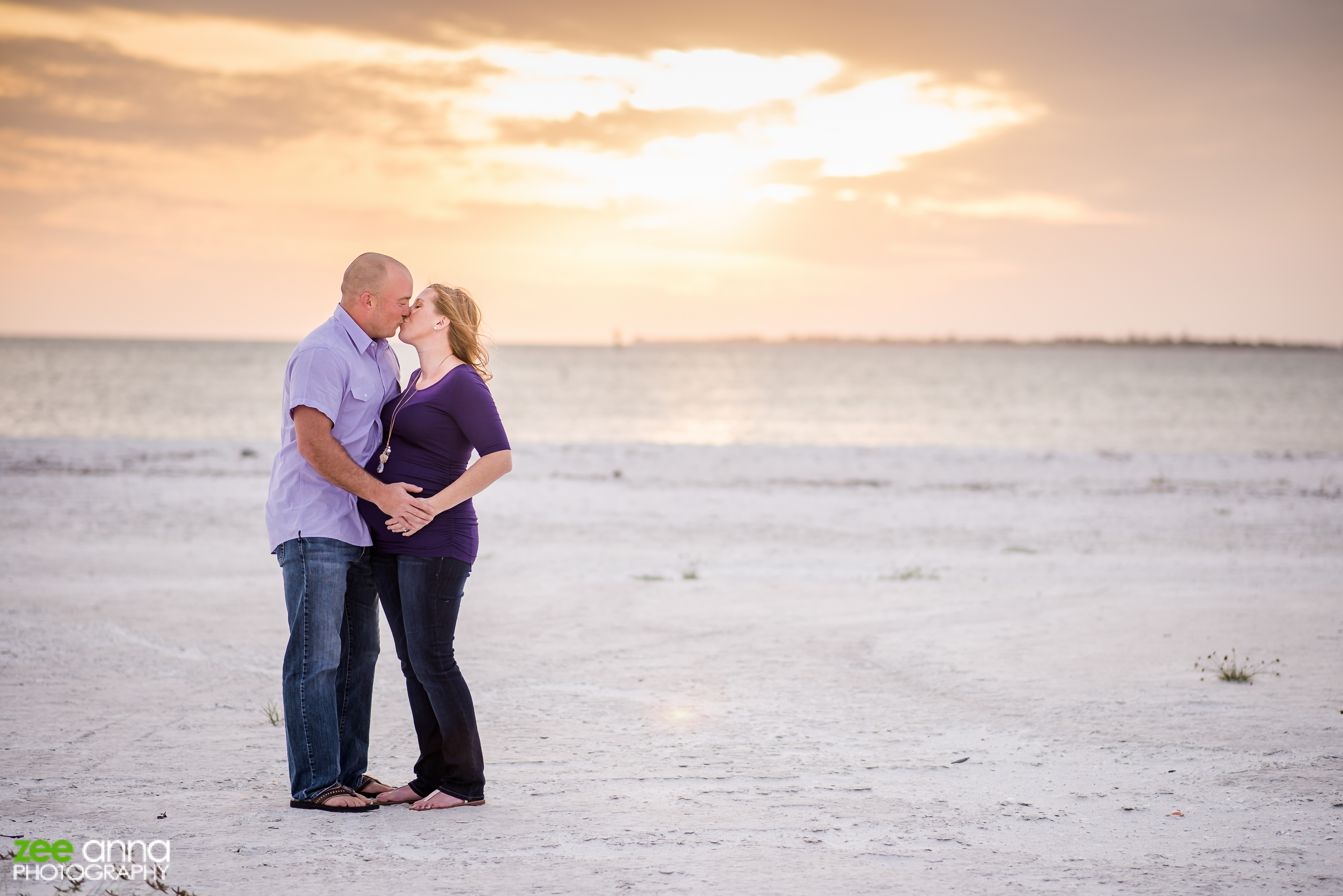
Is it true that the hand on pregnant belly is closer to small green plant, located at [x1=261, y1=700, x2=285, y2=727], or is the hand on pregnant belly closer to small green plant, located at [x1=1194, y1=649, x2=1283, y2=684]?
small green plant, located at [x1=261, y1=700, x2=285, y2=727]

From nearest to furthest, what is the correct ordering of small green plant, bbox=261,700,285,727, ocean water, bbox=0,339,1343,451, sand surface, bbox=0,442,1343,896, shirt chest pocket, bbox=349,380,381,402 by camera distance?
sand surface, bbox=0,442,1343,896 → shirt chest pocket, bbox=349,380,381,402 → small green plant, bbox=261,700,285,727 → ocean water, bbox=0,339,1343,451

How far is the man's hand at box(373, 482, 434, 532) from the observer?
4316 mm

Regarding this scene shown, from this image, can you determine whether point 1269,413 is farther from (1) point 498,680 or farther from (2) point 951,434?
(1) point 498,680

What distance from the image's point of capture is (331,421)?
436 centimetres

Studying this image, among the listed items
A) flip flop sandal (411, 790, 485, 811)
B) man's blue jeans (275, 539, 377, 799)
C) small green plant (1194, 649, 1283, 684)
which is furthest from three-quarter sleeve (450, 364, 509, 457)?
small green plant (1194, 649, 1283, 684)

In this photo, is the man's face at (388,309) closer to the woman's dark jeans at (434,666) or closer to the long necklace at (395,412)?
the long necklace at (395,412)

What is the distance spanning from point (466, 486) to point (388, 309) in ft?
2.97

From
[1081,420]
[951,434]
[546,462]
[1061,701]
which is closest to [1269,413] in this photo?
[1081,420]

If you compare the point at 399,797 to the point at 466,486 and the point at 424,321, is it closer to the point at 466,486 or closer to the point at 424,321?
the point at 466,486

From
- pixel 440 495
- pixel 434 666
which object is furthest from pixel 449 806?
pixel 440 495

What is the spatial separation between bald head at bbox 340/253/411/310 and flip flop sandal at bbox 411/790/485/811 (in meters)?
2.22

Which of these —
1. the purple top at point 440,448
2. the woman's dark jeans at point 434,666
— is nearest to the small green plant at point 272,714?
the woman's dark jeans at point 434,666

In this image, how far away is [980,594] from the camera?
9.98 meters

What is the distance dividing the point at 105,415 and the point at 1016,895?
162 ft
